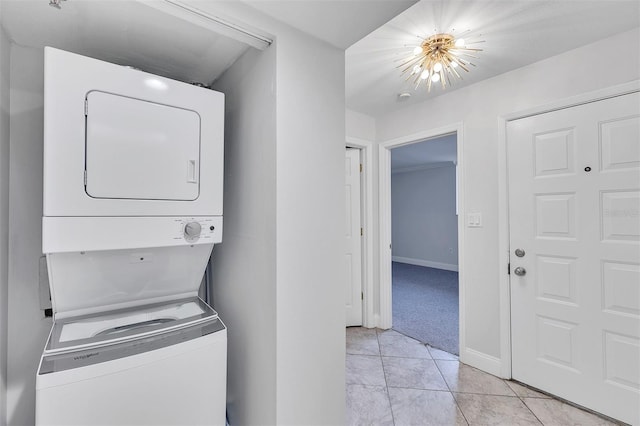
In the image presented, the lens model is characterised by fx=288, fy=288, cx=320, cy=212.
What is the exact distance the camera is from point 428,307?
3881mm

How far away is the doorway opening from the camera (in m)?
3.90

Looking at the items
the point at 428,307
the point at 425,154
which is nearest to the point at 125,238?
the point at 428,307

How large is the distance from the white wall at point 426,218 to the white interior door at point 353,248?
13.1 ft

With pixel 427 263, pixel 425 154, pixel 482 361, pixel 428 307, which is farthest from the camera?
pixel 427 263

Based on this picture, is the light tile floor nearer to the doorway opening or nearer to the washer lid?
the doorway opening

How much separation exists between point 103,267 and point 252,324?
70cm

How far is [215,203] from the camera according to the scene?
4.39 feet

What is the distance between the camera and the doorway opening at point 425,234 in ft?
12.8

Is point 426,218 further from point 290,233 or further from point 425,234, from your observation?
point 290,233

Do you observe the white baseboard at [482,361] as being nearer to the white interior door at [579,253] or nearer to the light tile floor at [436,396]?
the light tile floor at [436,396]

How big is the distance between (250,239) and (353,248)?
1893 millimetres

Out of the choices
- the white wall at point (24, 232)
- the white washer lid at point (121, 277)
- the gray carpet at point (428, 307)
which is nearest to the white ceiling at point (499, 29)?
the white washer lid at point (121, 277)

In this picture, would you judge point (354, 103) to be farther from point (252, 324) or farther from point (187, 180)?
point (252, 324)

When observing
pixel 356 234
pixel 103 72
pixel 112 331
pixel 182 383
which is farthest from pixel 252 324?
pixel 356 234
